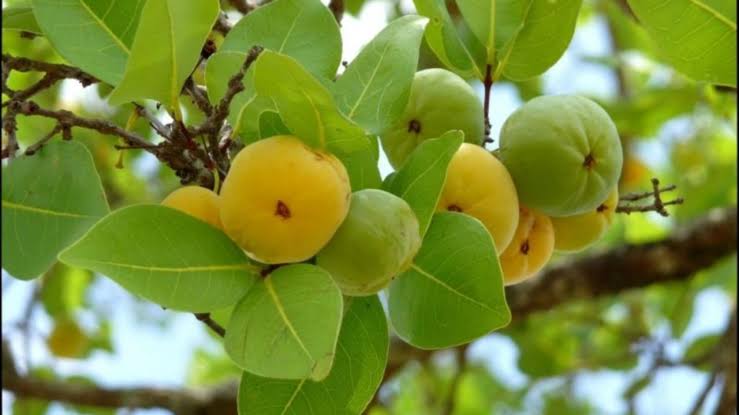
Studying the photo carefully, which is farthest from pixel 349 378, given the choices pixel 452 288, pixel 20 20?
pixel 20 20

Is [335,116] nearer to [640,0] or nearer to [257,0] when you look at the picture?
[640,0]

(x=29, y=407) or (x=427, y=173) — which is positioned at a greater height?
(x=427, y=173)

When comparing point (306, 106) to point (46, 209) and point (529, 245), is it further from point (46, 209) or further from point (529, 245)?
point (529, 245)

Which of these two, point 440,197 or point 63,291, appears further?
point 63,291

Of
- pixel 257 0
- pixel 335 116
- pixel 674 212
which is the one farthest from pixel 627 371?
pixel 335 116

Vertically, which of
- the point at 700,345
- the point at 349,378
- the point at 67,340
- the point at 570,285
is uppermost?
the point at 349,378

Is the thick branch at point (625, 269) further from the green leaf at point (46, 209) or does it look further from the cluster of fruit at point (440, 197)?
the green leaf at point (46, 209)

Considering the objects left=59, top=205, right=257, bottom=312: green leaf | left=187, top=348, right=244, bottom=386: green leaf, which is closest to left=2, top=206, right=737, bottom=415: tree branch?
left=187, top=348, right=244, bottom=386: green leaf
